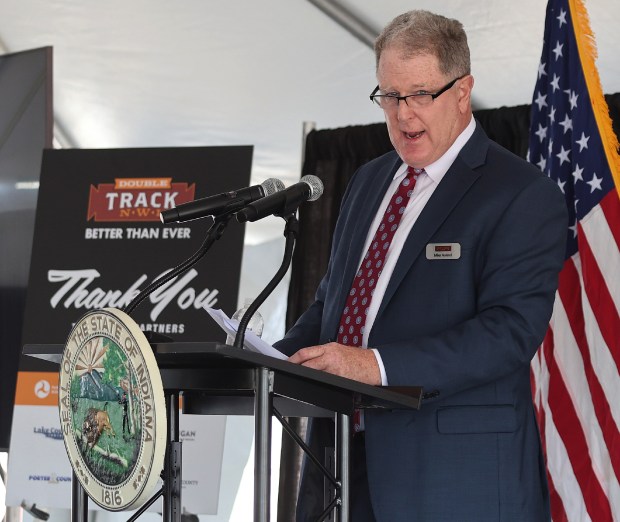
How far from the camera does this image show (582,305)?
3.19 m

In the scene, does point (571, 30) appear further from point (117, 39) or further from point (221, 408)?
point (117, 39)

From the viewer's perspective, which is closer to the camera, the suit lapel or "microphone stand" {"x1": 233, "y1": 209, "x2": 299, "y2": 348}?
"microphone stand" {"x1": 233, "y1": 209, "x2": 299, "y2": 348}

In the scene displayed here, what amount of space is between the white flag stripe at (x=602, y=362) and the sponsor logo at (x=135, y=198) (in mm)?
1754

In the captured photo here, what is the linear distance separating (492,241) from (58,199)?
111 inches

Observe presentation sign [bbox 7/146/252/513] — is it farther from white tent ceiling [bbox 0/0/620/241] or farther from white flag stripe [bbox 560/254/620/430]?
white flag stripe [bbox 560/254/620/430]

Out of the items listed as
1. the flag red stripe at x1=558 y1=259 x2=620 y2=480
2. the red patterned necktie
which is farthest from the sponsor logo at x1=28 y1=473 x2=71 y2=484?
the red patterned necktie

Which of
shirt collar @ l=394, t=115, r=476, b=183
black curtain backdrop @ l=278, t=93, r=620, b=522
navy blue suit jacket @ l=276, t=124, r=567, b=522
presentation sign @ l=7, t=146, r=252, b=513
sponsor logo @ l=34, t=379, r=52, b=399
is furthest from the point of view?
black curtain backdrop @ l=278, t=93, r=620, b=522

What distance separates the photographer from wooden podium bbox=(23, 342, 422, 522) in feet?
4.91

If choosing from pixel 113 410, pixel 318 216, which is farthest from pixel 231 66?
pixel 113 410

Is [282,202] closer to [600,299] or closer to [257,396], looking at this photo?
[257,396]

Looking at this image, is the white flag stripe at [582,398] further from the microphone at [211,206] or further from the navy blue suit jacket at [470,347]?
the microphone at [211,206]

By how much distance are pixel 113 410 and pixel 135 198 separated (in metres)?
2.83

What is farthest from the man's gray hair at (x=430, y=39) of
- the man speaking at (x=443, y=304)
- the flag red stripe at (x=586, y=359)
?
the flag red stripe at (x=586, y=359)

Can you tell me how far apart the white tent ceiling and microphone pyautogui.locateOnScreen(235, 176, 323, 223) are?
2503mm
